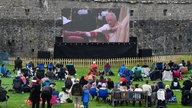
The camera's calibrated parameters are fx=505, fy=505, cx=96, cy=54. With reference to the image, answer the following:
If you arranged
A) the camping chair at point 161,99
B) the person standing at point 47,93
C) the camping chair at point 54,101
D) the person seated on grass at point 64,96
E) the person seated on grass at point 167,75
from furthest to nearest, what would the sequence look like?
the person seated on grass at point 167,75 < the person seated on grass at point 64,96 < the camping chair at point 161,99 < the camping chair at point 54,101 < the person standing at point 47,93

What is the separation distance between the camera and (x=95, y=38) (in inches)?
2120

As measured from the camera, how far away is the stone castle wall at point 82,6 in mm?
57469

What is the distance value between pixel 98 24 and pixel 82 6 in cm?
505

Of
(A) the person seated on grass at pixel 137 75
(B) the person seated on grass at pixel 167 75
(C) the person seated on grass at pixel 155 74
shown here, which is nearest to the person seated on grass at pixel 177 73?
(B) the person seated on grass at pixel 167 75

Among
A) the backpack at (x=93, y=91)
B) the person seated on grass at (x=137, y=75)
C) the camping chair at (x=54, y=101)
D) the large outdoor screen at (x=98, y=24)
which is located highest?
the large outdoor screen at (x=98, y=24)

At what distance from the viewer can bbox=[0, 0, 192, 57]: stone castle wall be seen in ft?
189

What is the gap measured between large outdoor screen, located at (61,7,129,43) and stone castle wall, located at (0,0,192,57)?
4.04 meters

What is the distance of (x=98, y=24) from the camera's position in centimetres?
5447

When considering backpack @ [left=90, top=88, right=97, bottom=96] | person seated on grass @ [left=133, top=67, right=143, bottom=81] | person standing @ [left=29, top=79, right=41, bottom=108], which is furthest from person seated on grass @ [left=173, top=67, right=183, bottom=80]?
person standing @ [left=29, top=79, right=41, bottom=108]

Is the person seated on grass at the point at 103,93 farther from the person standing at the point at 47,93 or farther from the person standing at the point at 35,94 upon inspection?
the person standing at the point at 35,94

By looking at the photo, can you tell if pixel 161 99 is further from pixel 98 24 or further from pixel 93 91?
pixel 98 24

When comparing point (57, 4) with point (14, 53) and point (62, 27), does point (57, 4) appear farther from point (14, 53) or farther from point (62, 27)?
point (14, 53)

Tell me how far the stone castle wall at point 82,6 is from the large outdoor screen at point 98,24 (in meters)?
4.04

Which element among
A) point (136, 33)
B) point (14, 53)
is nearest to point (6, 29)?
point (14, 53)
